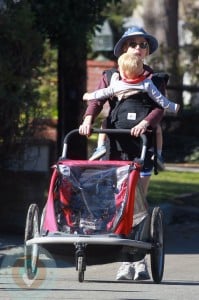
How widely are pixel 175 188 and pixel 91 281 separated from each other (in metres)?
6.21

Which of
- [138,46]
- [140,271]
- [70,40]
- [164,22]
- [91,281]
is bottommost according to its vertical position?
[91,281]

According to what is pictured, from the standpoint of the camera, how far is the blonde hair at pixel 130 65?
302 inches

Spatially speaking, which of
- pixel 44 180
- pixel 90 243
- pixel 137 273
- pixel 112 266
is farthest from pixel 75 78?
pixel 90 243

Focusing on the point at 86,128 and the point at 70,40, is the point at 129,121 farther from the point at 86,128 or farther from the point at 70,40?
the point at 70,40

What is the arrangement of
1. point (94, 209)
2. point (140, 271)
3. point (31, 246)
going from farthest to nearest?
1. point (140, 271)
2. point (31, 246)
3. point (94, 209)

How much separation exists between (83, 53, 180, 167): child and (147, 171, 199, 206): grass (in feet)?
15.1

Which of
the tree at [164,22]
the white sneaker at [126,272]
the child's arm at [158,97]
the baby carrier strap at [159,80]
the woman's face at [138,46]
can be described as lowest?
the white sneaker at [126,272]

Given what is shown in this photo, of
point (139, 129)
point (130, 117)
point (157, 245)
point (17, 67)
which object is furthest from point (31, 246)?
point (17, 67)

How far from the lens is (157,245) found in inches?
296

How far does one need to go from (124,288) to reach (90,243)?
957 millimetres

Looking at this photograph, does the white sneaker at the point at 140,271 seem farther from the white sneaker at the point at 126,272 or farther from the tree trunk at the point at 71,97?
the tree trunk at the point at 71,97

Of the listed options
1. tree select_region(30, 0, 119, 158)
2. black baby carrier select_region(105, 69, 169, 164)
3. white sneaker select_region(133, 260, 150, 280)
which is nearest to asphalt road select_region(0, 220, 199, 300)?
white sneaker select_region(133, 260, 150, 280)

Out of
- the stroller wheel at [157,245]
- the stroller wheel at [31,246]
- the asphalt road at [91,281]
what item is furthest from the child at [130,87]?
the asphalt road at [91,281]

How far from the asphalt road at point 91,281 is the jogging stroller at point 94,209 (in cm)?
18
